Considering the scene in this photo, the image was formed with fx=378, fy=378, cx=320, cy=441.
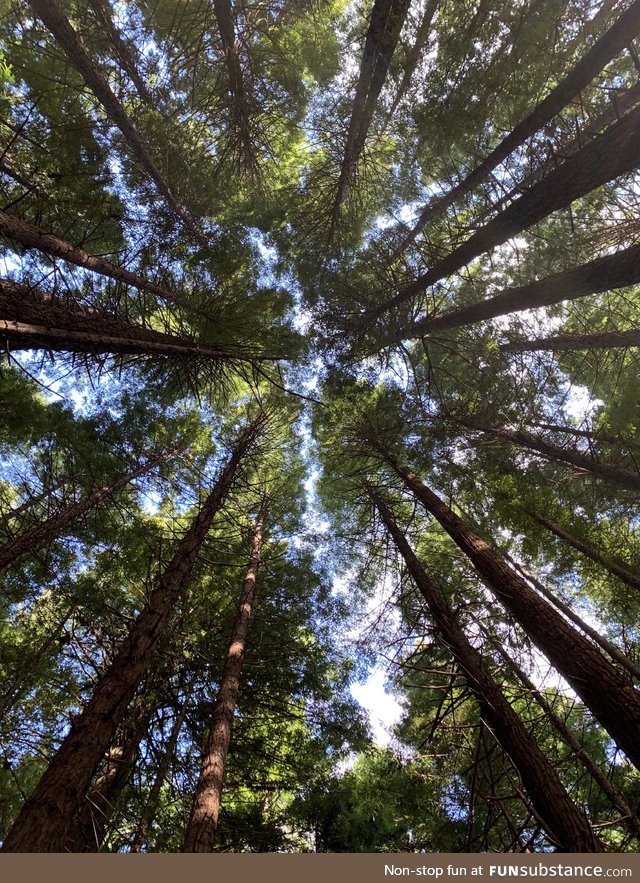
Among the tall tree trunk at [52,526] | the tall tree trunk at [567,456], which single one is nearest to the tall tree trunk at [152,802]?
the tall tree trunk at [52,526]

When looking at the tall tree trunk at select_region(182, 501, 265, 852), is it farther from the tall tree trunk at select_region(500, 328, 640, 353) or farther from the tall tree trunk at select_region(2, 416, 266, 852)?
the tall tree trunk at select_region(500, 328, 640, 353)

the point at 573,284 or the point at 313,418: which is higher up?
the point at 313,418

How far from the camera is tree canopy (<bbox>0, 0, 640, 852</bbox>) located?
436cm

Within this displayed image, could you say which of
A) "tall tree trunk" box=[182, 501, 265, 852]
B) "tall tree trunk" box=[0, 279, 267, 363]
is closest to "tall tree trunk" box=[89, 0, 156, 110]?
"tall tree trunk" box=[0, 279, 267, 363]

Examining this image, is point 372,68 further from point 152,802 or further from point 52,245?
point 152,802

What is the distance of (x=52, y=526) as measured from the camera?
19.5ft

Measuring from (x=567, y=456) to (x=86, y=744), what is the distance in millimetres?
8549

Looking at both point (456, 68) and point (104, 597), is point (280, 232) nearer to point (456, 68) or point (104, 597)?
point (456, 68)

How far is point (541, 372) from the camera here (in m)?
9.95

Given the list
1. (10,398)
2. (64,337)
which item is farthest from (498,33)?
(10,398)

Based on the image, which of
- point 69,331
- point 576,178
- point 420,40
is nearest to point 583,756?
point 576,178

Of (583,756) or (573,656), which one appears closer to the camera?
(573,656)

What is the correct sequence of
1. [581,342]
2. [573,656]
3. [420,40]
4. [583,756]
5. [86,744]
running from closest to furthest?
[86,744]
[573,656]
[583,756]
[420,40]
[581,342]

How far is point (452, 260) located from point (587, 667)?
5028 millimetres
